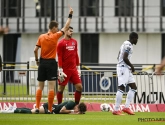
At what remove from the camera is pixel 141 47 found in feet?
167

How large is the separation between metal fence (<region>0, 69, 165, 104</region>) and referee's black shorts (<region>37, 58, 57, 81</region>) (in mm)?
3374

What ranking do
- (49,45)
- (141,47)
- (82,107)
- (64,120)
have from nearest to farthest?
(64,120), (82,107), (49,45), (141,47)

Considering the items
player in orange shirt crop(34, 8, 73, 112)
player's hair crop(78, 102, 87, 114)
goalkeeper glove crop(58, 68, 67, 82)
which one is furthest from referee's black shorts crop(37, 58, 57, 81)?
player's hair crop(78, 102, 87, 114)

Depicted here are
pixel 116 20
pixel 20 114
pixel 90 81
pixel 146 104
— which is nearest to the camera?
pixel 20 114

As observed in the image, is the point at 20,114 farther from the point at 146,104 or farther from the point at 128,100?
the point at 146,104

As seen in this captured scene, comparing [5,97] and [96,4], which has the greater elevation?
[96,4]

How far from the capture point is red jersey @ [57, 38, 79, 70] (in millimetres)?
20297

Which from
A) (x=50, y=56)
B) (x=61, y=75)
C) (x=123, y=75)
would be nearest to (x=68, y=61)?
(x=61, y=75)

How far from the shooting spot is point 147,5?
1986 inches

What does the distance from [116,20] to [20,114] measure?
3161 centimetres

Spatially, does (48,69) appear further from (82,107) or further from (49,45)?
(82,107)

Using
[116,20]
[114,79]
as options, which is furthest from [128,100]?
[116,20]

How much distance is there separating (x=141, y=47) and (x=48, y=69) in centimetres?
3197

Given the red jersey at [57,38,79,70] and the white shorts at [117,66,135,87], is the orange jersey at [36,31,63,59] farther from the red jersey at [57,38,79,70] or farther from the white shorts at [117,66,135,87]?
the white shorts at [117,66,135,87]
